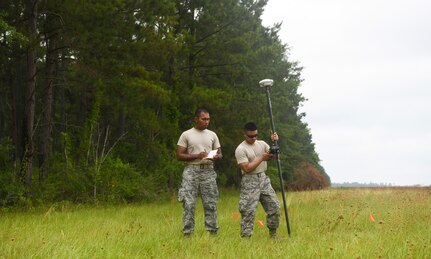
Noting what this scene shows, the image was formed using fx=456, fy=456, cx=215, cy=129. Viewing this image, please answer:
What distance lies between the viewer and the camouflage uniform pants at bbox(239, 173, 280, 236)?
6.84 metres

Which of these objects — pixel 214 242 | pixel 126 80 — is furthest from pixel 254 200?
pixel 126 80

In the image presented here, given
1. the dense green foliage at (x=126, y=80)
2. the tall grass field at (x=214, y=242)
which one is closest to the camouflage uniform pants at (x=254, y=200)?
the tall grass field at (x=214, y=242)

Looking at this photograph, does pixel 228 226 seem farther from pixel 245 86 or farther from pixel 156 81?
pixel 245 86

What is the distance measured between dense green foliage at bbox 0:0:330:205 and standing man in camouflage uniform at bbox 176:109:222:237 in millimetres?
5857

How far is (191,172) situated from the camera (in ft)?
23.1

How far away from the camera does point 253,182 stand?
271 inches

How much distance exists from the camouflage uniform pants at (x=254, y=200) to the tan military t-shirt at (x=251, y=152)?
0.14 meters

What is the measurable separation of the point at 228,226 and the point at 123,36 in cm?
808

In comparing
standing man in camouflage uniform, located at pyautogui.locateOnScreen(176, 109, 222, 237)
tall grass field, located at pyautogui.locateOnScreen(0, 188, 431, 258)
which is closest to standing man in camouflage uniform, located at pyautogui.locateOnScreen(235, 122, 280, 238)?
tall grass field, located at pyautogui.locateOnScreen(0, 188, 431, 258)

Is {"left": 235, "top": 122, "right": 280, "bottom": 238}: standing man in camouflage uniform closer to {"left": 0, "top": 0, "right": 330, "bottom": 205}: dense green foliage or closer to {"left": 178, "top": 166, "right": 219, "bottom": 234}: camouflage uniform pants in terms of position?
{"left": 178, "top": 166, "right": 219, "bottom": 234}: camouflage uniform pants

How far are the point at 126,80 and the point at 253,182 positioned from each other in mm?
8516

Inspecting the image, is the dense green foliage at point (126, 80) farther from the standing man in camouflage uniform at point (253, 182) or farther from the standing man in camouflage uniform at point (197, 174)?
the standing man in camouflage uniform at point (253, 182)

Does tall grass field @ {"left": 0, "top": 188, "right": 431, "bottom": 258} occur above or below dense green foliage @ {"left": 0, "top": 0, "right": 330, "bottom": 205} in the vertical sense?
below

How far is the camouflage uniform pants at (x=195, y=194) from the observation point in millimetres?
7000
